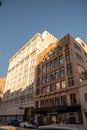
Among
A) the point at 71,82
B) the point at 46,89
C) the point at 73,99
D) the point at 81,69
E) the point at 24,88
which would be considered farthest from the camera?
the point at 24,88

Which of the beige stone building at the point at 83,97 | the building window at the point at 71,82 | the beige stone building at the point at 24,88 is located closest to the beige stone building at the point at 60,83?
the building window at the point at 71,82

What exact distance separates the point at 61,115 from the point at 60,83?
8492 millimetres

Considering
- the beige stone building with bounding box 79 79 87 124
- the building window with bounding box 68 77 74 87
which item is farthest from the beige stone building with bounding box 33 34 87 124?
the beige stone building with bounding box 79 79 87 124

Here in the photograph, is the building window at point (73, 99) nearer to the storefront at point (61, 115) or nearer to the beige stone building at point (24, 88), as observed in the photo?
the storefront at point (61, 115)

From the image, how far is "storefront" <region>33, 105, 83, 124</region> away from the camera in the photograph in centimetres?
2839

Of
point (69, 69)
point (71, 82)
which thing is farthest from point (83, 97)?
point (69, 69)

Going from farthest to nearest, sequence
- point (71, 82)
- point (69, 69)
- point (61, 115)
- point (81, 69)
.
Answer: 1. point (81, 69)
2. point (69, 69)
3. point (71, 82)
4. point (61, 115)

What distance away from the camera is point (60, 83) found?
35.8 meters

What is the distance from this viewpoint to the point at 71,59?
35156 mm

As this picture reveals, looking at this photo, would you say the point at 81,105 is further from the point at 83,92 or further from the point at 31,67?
the point at 31,67

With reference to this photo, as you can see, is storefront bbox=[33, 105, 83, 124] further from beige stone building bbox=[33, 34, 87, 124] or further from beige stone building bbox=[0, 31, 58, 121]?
beige stone building bbox=[0, 31, 58, 121]

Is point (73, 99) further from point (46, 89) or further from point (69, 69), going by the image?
point (46, 89)

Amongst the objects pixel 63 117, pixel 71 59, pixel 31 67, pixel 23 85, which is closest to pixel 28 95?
pixel 23 85

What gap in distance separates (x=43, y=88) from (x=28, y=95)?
374 inches
